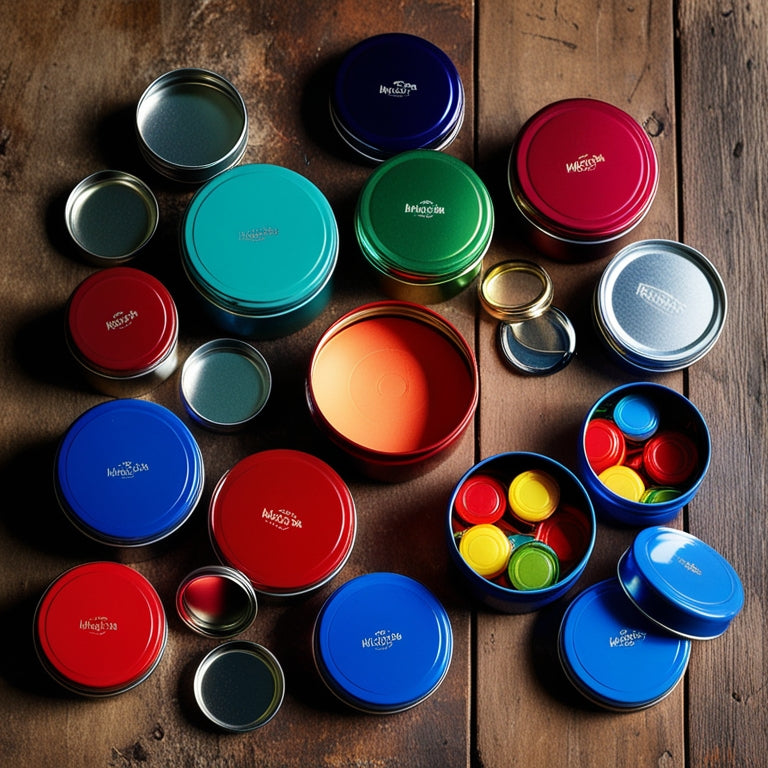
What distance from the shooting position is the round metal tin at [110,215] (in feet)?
7.22

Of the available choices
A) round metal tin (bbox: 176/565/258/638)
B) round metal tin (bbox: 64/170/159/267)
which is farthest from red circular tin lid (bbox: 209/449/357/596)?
round metal tin (bbox: 64/170/159/267)

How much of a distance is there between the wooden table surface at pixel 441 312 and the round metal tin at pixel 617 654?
75mm

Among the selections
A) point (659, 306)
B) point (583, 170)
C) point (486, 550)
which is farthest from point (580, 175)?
point (486, 550)

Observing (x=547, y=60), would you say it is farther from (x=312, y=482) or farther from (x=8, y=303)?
(x=8, y=303)

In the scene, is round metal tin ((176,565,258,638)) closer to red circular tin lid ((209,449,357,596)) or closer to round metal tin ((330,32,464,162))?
red circular tin lid ((209,449,357,596))

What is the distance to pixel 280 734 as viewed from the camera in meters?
2.04

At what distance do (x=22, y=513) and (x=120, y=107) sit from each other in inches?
36.5

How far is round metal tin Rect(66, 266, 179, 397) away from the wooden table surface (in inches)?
4.7

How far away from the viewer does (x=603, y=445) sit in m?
2.14

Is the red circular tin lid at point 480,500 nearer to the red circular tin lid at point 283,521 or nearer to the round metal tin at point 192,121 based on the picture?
the red circular tin lid at point 283,521

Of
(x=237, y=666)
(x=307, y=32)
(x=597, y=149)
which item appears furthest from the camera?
(x=307, y=32)

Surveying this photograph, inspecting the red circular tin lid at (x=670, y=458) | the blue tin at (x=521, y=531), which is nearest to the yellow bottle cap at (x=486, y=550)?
the blue tin at (x=521, y=531)

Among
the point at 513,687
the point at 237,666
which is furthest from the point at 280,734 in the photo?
the point at 513,687

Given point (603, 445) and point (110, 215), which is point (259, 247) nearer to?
point (110, 215)
